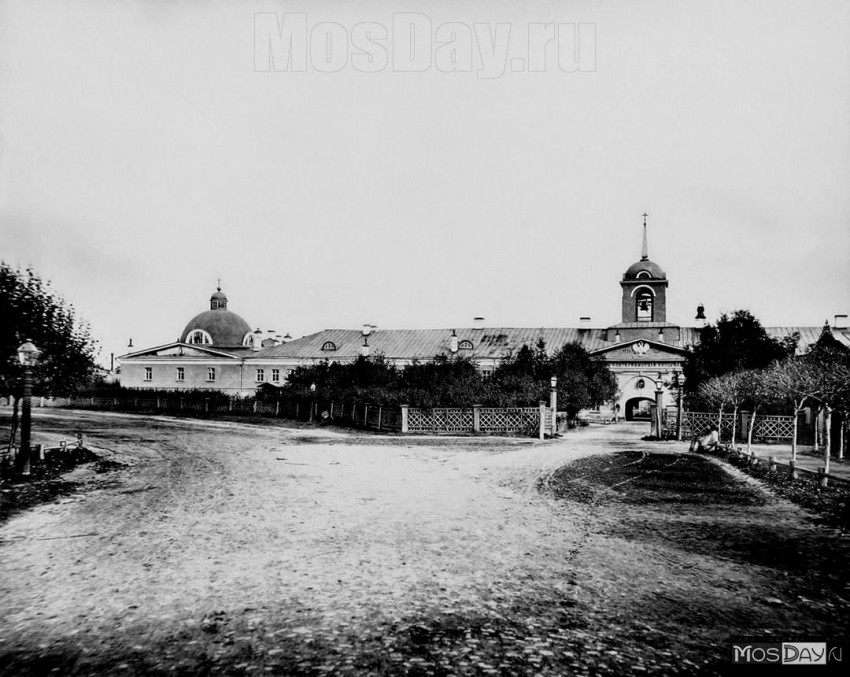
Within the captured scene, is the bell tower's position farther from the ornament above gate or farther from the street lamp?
the street lamp

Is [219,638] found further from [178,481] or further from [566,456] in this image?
[566,456]

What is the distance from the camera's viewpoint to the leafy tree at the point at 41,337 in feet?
46.1

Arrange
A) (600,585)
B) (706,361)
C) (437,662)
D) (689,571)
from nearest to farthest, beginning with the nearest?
(437,662) → (600,585) → (689,571) → (706,361)

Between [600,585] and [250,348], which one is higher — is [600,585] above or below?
below

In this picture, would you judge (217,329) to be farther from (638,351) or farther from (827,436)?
(827,436)

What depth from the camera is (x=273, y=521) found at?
26.9ft

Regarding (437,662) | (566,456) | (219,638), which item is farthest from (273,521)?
(566,456)

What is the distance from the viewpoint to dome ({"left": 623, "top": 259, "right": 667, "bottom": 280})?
58531 mm

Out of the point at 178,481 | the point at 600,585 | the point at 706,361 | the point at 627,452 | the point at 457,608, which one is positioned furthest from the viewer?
the point at 706,361

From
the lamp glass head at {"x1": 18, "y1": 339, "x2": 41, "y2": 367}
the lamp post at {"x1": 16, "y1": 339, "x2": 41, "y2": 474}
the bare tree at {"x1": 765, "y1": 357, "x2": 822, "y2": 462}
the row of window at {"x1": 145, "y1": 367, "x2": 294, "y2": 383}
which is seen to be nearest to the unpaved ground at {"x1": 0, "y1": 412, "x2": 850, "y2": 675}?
the lamp post at {"x1": 16, "y1": 339, "x2": 41, "y2": 474}

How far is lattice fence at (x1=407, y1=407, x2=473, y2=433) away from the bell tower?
1468 inches

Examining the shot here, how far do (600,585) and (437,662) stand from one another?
214 cm

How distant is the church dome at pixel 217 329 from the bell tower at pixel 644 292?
3966 centimetres

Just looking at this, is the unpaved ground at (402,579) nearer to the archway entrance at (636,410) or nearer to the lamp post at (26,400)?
the lamp post at (26,400)
